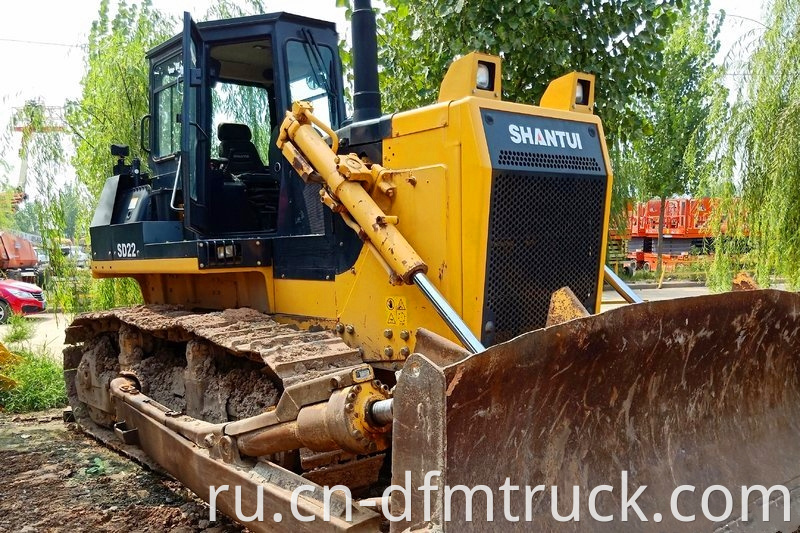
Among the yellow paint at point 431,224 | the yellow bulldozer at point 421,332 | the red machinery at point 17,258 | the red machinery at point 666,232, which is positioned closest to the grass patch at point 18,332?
the yellow bulldozer at point 421,332

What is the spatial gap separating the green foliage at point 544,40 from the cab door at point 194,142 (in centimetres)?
254

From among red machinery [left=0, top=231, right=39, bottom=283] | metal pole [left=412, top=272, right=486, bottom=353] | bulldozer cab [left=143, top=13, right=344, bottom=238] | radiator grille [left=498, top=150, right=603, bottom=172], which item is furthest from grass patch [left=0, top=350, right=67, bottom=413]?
red machinery [left=0, top=231, right=39, bottom=283]

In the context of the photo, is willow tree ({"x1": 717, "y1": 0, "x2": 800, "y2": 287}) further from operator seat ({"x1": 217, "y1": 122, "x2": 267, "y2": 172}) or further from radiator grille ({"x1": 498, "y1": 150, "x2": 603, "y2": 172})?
operator seat ({"x1": 217, "y1": 122, "x2": 267, "y2": 172})

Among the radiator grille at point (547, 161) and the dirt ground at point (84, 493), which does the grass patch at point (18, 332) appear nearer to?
the dirt ground at point (84, 493)

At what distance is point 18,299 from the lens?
664 inches

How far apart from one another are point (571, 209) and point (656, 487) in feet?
4.89

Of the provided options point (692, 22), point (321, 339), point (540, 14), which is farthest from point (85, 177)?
point (692, 22)

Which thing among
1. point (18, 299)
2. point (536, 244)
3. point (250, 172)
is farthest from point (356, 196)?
point (18, 299)

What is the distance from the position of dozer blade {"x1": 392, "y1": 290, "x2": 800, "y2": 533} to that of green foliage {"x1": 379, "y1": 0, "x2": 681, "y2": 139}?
3718mm

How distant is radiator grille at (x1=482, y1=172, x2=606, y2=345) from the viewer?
146 inches

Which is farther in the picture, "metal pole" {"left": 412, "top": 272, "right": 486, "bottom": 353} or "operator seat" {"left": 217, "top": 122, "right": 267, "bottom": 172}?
"operator seat" {"left": 217, "top": 122, "right": 267, "bottom": 172}

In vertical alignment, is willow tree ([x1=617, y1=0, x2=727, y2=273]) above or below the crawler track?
above

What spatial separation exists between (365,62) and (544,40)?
9.31 feet

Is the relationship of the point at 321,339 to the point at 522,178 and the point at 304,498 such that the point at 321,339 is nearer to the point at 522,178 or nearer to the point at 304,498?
the point at 304,498
